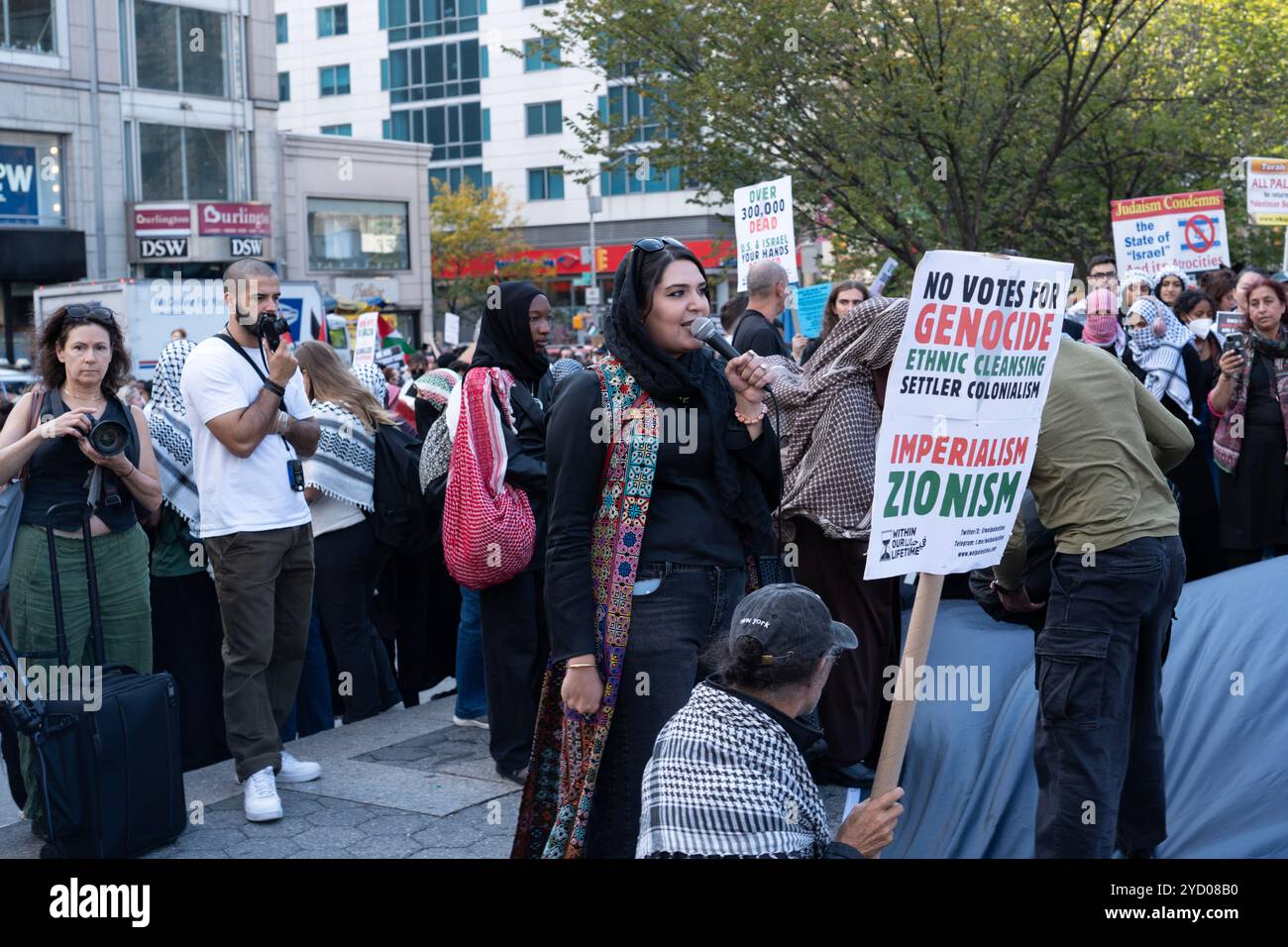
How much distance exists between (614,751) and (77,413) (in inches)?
95.6

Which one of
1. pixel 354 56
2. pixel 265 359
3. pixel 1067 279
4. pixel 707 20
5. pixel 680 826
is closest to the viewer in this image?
pixel 680 826

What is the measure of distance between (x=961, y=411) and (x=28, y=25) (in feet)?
104

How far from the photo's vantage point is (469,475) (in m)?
5.86

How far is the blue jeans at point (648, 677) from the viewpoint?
4.01 m

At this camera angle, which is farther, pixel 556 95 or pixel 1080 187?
pixel 556 95

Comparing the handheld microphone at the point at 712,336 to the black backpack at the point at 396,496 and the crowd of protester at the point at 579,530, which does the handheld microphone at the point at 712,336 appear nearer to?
the crowd of protester at the point at 579,530

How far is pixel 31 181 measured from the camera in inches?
1227

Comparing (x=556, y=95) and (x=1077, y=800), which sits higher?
(x=556, y=95)

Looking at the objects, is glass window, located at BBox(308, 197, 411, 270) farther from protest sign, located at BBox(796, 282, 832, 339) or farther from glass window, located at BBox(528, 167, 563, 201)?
protest sign, located at BBox(796, 282, 832, 339)

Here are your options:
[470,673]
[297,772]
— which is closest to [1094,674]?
[297,772]

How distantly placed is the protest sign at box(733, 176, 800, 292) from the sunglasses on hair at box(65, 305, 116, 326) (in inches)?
219

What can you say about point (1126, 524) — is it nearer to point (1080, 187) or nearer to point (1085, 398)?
point (1085, 398)

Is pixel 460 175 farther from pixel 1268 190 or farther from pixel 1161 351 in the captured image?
pixel 1161 351
